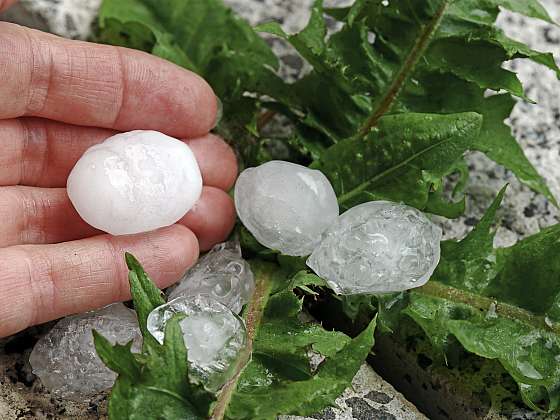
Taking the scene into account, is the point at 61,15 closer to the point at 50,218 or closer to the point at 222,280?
the point at 50,218

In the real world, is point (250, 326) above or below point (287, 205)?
below

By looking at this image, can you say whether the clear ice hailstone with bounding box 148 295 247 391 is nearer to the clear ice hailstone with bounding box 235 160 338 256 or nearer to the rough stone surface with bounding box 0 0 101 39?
the clear ice hailstone with bounding box 235 160 338 256

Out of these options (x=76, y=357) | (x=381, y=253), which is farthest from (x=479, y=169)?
(x=76, y=357)

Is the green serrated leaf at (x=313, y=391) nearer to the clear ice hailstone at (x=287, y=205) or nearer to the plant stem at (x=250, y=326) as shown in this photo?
the plant stem at (x=250, y=326)

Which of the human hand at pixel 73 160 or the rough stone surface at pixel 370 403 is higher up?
the human hand at pixel 73 160

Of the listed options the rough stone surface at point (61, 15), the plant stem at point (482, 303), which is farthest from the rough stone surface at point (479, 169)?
the plant stem at point (482, 303)

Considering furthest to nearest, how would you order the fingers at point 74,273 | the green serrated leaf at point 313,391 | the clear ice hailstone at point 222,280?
the clear ice hailstone at point 222,280
the fingers at point 74,273
the green serrated leaf at point 313,391

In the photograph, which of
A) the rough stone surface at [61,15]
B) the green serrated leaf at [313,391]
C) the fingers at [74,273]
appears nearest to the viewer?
the green serrated leaf at [313,391]
